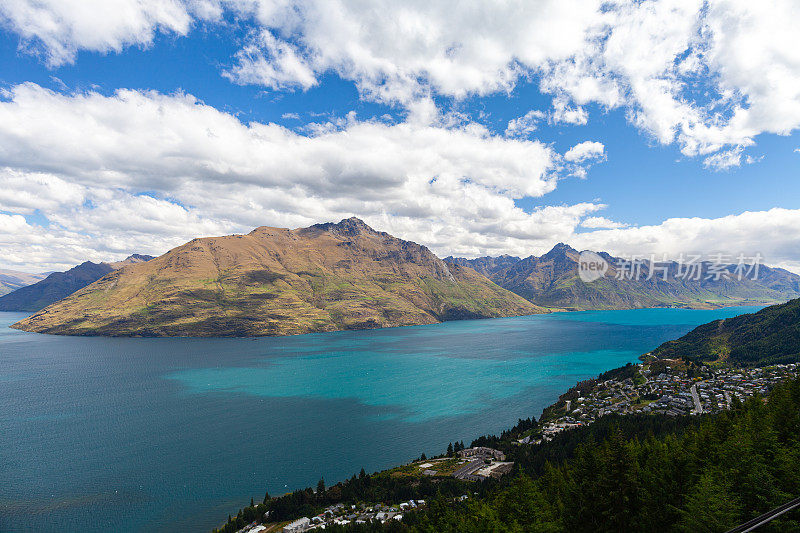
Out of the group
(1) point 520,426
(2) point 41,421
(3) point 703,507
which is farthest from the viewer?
(2) point 41,421

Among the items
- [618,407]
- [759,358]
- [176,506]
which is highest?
[759,358]

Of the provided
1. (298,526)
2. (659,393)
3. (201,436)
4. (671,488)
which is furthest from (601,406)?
(201,436)

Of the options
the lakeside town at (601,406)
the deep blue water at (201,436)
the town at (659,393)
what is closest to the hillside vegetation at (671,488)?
the lakeside town at (601,406)

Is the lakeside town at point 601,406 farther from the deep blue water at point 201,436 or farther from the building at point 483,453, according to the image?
the deep blue water at point 201,436

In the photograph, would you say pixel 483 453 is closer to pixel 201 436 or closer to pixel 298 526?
pixel 298 526

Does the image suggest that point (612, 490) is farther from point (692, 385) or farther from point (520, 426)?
point (692, 385)

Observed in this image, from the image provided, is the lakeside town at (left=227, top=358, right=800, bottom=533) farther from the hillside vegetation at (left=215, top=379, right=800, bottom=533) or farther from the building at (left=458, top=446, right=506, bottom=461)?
the hillside vegetation at (left=215, top=379, right=800, bottom=533)

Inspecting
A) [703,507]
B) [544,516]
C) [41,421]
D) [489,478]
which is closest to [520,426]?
[489,478]

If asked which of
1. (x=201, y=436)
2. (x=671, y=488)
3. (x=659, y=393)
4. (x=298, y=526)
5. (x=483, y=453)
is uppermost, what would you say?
(x=671, y=488)
